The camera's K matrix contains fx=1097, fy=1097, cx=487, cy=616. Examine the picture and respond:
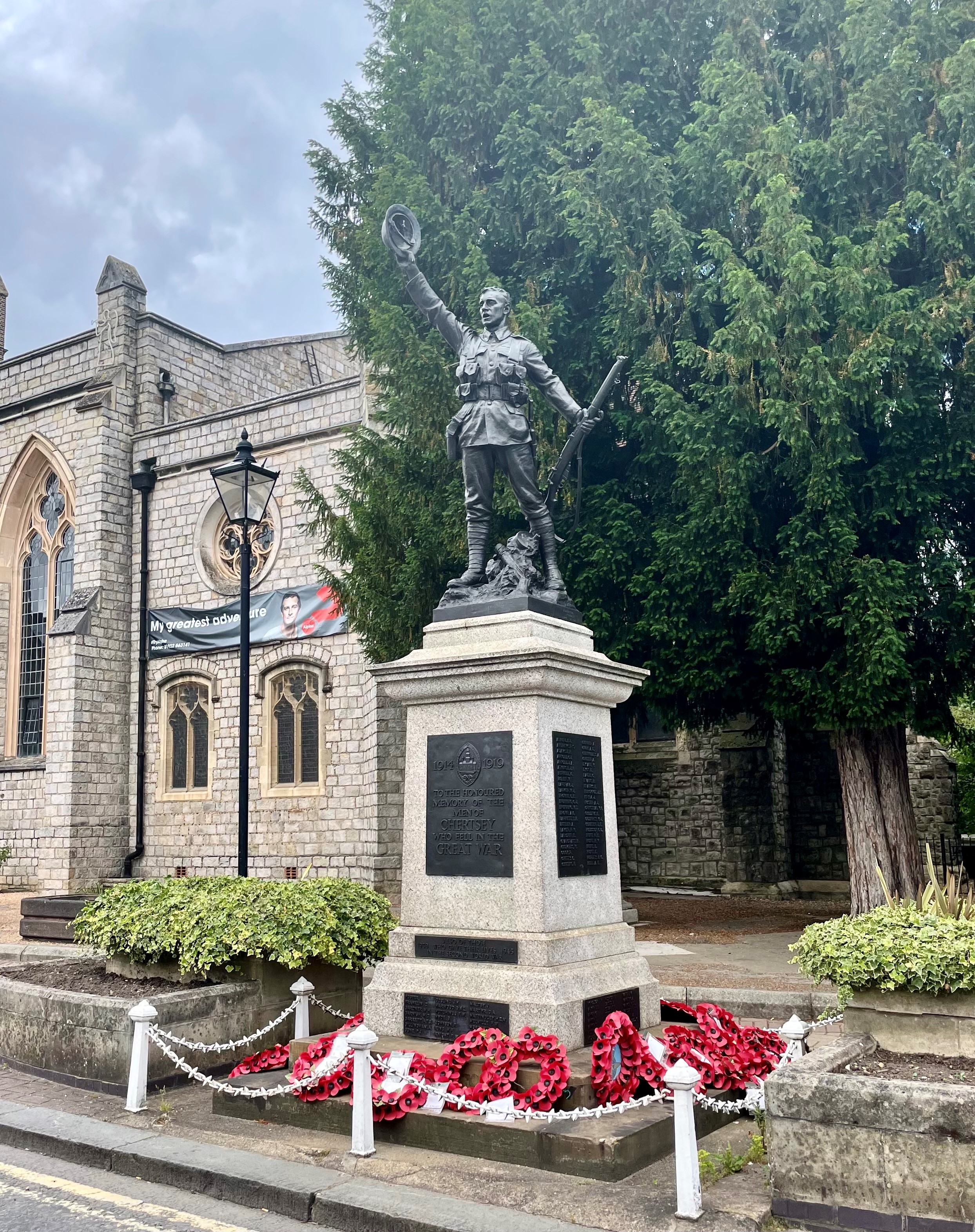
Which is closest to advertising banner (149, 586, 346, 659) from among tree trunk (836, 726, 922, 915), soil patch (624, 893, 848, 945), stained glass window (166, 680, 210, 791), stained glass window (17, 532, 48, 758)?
stained glass window (166, 680, 210, 791)

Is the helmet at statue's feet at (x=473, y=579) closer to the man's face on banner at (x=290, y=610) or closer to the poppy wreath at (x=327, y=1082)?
the poppy wreath at (x=327, y=1082)

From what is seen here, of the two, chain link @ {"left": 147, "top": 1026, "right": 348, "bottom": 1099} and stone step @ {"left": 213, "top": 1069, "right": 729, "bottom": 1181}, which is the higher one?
chain link @ {"left": 147, "top": 1026, "right": 348, "bottom": 1099}

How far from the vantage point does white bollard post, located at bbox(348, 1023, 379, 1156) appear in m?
5.48

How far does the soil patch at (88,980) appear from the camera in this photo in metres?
7.73

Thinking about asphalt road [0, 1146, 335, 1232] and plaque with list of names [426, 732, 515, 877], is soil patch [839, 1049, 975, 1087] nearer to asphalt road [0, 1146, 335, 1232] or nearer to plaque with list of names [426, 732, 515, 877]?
plaque with list of names [426, 732, 515, 877]

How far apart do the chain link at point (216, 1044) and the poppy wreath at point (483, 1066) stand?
1.41 m

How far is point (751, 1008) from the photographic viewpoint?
309 inches

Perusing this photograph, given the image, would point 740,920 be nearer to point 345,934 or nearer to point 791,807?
point 791,807

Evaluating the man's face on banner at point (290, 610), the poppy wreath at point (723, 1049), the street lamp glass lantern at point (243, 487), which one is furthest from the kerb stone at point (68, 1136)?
the man's face on banner at point (290, 610)

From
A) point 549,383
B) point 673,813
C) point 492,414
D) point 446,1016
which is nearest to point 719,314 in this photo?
point 549,383

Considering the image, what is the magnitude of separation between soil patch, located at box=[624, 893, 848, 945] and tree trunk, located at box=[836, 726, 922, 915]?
2026 mm

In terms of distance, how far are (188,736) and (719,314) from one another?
14.5 metres

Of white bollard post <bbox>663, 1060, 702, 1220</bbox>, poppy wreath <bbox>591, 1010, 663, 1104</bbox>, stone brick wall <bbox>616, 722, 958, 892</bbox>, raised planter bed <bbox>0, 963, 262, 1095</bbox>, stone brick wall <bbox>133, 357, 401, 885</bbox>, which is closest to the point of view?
white bollard post <bbox>663, 1060, 702, 1220</bbox>

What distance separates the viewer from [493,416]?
7.41 m
